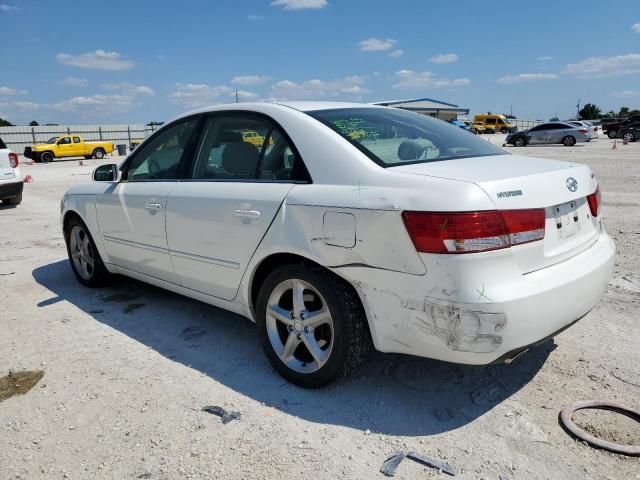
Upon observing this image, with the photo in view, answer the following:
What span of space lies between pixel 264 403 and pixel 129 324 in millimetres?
1778

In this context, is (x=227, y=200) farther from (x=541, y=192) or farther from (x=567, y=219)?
(x=567, y=219)

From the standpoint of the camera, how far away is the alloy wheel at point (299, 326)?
9.93ft

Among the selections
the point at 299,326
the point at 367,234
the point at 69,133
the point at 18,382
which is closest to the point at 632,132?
the point at 299,326

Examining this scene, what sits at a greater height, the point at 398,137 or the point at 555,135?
the point at 555,135

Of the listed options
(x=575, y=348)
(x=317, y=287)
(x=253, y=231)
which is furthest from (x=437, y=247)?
(x=575, y=348)

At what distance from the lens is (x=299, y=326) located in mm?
3105

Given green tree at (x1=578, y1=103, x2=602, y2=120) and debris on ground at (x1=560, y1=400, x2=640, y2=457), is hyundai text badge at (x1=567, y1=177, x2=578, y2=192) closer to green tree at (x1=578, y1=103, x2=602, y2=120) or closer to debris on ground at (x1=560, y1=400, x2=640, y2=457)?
debris on ground at (x1=560, y1=400, x2=640, y2=457)

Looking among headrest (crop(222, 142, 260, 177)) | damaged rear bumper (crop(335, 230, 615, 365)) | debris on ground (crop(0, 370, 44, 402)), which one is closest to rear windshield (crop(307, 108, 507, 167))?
headrest (crop(222, 142, 260, 177))

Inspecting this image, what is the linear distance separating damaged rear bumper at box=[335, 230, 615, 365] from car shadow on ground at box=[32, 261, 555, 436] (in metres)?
0.41

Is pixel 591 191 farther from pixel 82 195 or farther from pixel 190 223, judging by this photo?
pixel 82 195

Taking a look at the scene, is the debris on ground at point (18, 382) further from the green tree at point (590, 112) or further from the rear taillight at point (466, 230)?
the green tree at point (590, 112)

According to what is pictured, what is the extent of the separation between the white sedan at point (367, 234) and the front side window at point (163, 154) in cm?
2

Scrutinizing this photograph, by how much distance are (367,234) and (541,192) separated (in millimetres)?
879

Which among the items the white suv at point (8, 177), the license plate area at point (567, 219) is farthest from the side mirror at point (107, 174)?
the white suv at point (8, 177)
